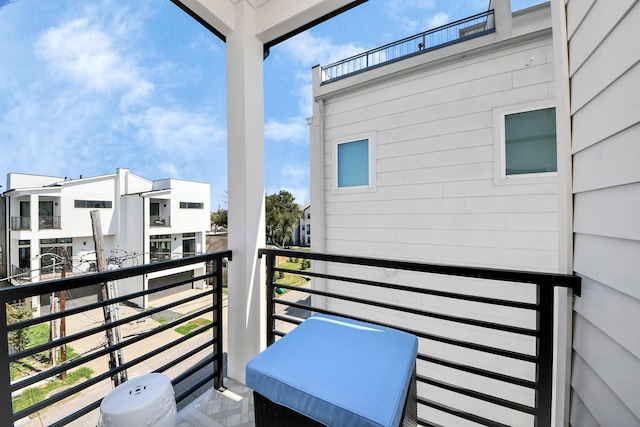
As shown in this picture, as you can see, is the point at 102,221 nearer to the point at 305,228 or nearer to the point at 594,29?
the point at 305,228

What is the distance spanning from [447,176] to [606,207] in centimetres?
165

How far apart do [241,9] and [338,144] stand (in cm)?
157

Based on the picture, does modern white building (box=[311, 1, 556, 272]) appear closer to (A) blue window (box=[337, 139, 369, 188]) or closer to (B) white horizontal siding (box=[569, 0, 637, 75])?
(A) blue window (box=[337, 139, 369, 188])

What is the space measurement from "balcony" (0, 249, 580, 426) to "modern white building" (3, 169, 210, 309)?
44 cm

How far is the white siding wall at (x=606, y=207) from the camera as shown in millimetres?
663

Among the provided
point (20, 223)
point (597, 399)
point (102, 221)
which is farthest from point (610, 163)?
point (102, 221)

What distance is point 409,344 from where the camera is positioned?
0.89 m

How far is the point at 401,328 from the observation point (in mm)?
1369

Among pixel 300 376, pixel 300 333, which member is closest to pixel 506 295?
pixel 300 333

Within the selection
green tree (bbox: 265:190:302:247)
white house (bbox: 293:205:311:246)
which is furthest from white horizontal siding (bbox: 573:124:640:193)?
green tree (bbox: 265:190:302:247)

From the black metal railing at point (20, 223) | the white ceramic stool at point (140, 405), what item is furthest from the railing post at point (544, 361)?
the black metal railing at point (20, 223)

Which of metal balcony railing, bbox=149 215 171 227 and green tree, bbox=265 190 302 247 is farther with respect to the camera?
green tree, bbox=265 190 302 247

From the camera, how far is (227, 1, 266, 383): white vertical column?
5.55ft

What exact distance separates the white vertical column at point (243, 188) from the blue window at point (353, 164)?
52.3 inches
